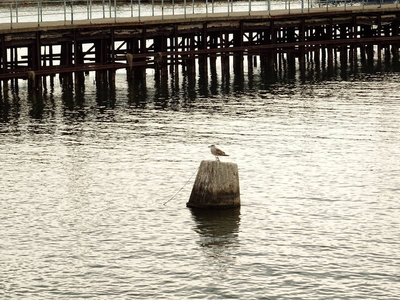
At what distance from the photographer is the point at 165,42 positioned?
58000 mm

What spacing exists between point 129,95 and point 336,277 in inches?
1164

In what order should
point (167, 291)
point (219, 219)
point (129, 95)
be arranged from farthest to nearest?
→ point (129, 95), point (219, 219), point (167, 291)

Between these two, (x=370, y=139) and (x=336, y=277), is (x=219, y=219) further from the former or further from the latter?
(x=370, y=139)

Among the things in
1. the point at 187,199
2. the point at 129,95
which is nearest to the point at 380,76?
the point at 129,95

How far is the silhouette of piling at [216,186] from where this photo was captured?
2338 cm

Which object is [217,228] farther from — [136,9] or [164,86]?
[136,9]

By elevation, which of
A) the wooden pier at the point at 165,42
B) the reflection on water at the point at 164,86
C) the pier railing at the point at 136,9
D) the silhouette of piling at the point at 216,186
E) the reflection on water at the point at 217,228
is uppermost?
the pier railing at the point at 136,9

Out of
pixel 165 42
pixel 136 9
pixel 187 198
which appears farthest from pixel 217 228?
pixel 136 9

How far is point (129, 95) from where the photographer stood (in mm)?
47438

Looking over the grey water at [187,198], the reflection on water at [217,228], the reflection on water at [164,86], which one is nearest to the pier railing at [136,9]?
the reflection on water at [164,86]

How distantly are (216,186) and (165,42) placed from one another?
3502 centimetres

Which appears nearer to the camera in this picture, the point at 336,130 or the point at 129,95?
the point at 336,130

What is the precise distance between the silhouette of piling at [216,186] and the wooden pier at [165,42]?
80.2 feet

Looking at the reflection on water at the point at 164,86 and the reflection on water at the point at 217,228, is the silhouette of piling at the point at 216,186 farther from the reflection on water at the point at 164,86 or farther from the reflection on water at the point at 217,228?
the reflection on water at the point at 164,86
